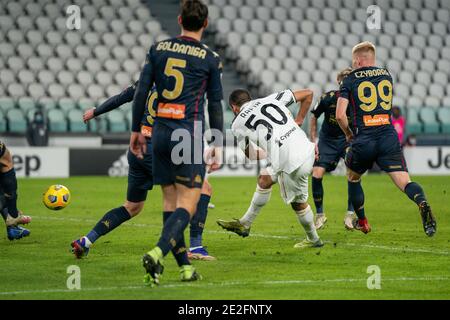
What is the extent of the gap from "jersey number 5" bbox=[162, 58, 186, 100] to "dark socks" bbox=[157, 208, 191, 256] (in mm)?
897

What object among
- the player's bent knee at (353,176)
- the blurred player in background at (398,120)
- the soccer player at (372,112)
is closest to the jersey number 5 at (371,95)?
the soccer player at (372,112)

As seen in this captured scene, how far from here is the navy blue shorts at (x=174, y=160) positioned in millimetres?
7086

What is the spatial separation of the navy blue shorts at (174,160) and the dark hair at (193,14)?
81cm

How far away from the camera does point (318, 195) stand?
492 inches

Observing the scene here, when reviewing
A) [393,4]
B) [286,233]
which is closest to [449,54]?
[393,4]

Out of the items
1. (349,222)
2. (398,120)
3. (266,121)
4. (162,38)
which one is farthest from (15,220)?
(162,38)

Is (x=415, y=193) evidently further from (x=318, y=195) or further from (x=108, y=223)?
(x=108, y=223)

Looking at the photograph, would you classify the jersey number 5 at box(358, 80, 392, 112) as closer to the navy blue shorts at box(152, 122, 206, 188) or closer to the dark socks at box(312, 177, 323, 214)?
the dark socks at box(312, 177, 323, 214)

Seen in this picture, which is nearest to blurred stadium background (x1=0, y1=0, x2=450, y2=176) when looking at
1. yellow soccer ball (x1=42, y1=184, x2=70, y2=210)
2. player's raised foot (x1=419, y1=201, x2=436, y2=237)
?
yellow soccer ball (x1=42, y1=184, x2=70, y2=210)

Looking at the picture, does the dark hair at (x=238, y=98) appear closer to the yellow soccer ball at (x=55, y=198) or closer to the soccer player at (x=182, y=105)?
the soccer player at (x=182, y=105)

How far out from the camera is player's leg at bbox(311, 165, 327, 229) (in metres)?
12.2

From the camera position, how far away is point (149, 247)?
1003 cm
